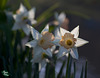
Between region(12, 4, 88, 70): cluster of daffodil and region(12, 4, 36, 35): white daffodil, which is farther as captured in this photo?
region(12, 4, 36, 35): white daffodil

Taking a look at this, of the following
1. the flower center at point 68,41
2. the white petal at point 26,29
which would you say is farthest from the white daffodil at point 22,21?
the flower center at point 68,41

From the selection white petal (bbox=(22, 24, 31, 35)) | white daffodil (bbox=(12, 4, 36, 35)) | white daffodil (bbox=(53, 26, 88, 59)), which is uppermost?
white daffodil (bbox=(12, 4, 36, 35))

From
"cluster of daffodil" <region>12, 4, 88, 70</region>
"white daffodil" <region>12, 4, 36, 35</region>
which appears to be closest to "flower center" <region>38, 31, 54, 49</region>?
"cluster of daffodil" <region>12, 4, 88, 70</region>

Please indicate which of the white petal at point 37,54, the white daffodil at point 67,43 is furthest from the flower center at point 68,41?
the white petal at point 37,54

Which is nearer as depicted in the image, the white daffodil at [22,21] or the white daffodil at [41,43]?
the white daffodil at [41,43]

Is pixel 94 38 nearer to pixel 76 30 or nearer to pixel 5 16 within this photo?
pixel 5 16

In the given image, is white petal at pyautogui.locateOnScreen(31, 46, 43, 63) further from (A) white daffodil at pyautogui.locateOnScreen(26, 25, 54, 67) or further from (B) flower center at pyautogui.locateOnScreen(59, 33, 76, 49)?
(B) flower center at pyautogui.locateOnScreen(59, 33, 76, 49)

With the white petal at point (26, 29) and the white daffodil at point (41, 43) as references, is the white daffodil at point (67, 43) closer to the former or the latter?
the white daffodil at point (41, 43)

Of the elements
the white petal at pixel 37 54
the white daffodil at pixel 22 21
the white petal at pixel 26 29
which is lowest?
the white petal at pixel 37 54

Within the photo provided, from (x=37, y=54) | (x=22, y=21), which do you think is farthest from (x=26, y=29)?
(x=37, y=54)

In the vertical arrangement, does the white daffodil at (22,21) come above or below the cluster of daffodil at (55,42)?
above

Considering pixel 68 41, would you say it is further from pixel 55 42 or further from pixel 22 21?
pixel 22 21

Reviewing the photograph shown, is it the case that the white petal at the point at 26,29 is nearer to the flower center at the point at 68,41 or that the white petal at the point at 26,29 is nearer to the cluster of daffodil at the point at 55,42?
the cluster of daffodil at the point at 55,42
